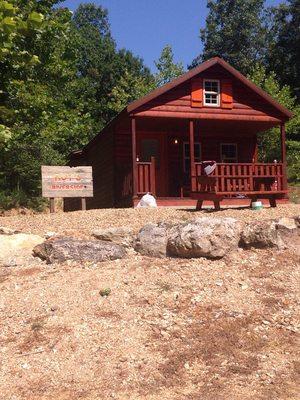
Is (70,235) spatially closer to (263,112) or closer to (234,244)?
(234,244)

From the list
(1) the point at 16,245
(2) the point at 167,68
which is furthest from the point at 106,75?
(1) the point at 16,245

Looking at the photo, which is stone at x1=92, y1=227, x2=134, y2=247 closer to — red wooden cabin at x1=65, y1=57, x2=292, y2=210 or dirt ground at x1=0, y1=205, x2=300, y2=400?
Answer: dirt ground at x1=0, y1=205, x2=300, y2=400

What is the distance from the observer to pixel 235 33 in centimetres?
4772

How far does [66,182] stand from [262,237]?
279 inches

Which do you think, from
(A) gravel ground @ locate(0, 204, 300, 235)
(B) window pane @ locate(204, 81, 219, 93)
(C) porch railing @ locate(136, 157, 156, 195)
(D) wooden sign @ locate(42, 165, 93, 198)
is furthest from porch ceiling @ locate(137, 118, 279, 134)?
(A) gravel ground @ locate(0, 204, 300, 235)

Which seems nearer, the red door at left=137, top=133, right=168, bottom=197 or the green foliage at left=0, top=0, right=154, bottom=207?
the green foliage at left=0, top=0, right=154, bottom=207

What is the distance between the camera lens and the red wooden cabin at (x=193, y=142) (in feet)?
48.4

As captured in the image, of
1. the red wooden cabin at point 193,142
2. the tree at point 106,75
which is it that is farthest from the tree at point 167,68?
the red wooden cabin at point 193,142

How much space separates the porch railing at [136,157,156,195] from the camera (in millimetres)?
15260

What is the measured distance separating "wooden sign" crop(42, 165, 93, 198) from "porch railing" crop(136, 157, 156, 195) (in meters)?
1.96

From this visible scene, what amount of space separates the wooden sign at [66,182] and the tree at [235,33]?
109 feet

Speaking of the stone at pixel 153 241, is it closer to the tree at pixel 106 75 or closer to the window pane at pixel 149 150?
the window pane at pixel 149 150

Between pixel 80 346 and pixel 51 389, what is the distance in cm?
77

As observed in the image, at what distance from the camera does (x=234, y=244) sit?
25.9ft
